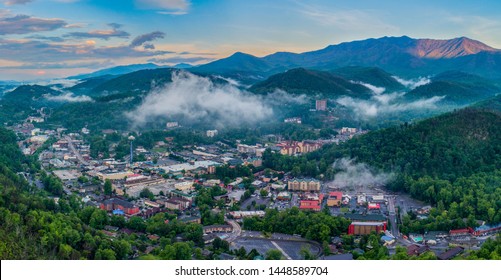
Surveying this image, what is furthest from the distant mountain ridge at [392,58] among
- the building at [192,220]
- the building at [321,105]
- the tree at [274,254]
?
the tree at [274,254]

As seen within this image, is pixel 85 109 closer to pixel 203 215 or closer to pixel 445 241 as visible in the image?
pixel 203 215

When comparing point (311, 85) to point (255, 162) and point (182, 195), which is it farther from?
point (182, 195)

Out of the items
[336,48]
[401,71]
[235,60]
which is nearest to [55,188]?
[401,71]

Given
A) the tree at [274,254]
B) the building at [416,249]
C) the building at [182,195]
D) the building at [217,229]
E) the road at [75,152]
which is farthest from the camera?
the road at [75,152]

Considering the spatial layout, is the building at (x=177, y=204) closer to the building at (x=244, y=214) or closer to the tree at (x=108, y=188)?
the building at (x=244, y=214)

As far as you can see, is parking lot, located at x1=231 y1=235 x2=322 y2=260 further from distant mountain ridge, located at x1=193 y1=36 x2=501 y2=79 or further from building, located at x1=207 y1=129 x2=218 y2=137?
distant mountain ridge, located at x1=193 y1=36 x2=501 y2=79

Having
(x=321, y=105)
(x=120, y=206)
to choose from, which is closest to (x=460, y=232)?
(x=120, y=206)
